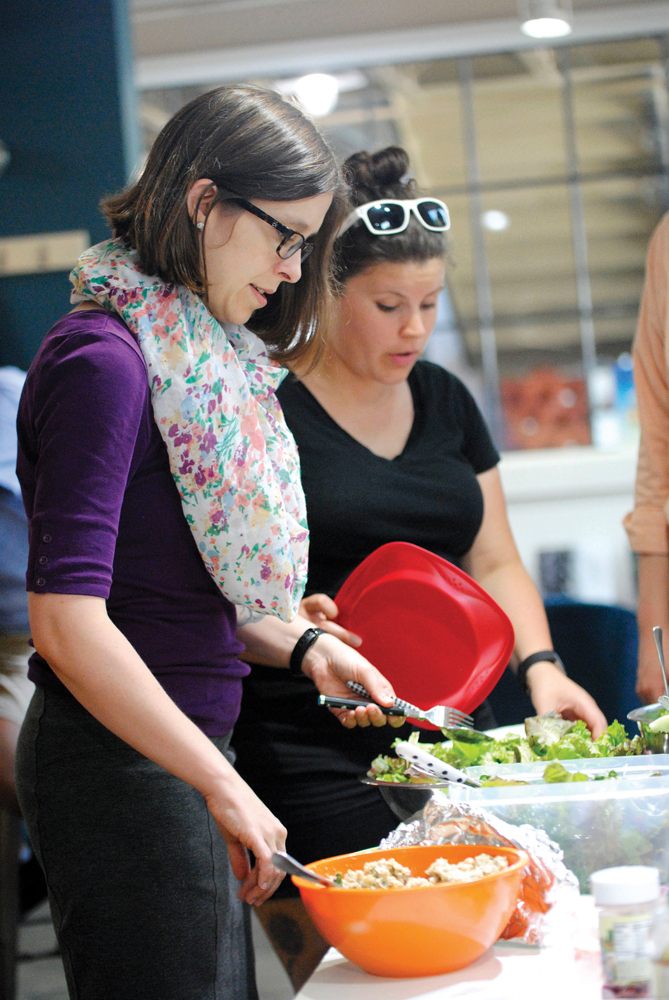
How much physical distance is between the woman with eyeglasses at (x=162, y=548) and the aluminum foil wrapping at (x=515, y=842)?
5.5 inches

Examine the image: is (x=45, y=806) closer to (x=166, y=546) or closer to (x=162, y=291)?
(x=166, y=546)

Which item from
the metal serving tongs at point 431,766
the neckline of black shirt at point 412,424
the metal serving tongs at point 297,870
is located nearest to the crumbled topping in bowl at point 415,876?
the metal serving tongs at point 297,870

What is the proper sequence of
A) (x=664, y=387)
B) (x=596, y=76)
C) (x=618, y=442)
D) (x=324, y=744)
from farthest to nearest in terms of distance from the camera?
(x=596, y=76), (x=618, y=442), (x=664, y=387), (x=324, y=744)

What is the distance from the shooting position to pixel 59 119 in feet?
10.2

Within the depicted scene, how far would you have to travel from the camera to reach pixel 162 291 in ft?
3.40

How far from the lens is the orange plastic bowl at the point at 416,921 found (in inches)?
31.8

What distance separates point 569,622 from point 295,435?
2.50ft

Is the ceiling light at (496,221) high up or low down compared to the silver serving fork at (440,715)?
up

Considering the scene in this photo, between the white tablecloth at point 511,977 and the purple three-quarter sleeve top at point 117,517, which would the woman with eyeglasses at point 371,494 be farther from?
the white tablecloth at point 511,977

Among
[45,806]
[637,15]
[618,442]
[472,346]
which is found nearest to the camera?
[45,806]

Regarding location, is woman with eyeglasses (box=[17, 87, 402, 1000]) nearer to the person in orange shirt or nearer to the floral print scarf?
the floral print scarf

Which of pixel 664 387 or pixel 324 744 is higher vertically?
pixel 664 387

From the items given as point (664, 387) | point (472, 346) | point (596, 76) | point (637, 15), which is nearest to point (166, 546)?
point (664, 387)

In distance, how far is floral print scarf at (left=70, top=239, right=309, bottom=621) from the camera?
101cm
